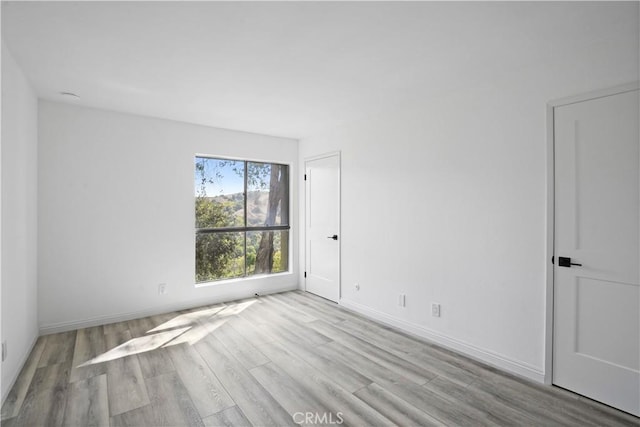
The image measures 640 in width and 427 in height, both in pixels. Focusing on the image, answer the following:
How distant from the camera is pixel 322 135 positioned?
183 inches

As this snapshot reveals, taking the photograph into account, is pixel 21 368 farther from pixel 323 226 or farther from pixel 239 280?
pixel 323 226

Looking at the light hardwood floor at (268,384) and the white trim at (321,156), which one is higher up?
the white trim at (321,156)

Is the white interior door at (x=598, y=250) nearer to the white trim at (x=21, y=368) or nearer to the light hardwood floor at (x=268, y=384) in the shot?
the light hardwood floor at (x=268, y=384)

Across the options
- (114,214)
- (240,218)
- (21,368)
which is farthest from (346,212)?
(21,368)

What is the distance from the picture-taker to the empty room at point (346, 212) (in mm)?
2033

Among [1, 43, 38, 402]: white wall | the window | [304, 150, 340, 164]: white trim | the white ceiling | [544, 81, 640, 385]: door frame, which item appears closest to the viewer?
the white ceiling

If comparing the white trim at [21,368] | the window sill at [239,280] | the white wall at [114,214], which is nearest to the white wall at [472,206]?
the window sill at [239,280]

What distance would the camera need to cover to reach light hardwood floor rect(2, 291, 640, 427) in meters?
2.03

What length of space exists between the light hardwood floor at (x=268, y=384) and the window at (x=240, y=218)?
1.34m

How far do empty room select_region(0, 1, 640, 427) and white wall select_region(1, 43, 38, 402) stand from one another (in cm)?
3

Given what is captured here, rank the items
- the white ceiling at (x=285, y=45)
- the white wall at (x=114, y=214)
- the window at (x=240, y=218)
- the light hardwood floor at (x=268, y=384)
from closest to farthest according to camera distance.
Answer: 1. the white ceiling at (x=285, y=45)
2. the light hardwood floor at (x=268, y=384)
3. the white wall at (x=114, y=214)
4. the window at (x=240, y=218)

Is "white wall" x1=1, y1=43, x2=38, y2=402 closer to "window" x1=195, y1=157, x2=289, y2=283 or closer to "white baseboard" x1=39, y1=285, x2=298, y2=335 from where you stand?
"white baseboard" x1=39, y1=285, x2=298, y2=335

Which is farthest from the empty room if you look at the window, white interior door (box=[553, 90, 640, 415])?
the window

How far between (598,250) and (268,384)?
99.5 inches
